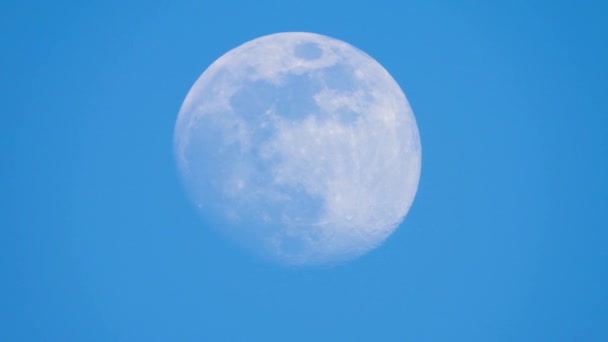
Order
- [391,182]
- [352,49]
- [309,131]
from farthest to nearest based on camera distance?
[352,49]
[391,182]
[309,131]

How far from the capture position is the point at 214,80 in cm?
1051

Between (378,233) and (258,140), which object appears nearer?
(258,140)

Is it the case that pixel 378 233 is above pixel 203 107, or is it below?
below

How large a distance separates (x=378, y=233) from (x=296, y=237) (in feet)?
5.39

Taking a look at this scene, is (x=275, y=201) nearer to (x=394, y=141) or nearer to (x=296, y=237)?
(x=296, y=237)

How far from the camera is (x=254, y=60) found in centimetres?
1026

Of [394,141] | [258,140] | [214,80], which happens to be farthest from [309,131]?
[214,80]

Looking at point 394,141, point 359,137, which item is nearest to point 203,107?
point 359,137

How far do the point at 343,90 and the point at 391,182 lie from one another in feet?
6.44

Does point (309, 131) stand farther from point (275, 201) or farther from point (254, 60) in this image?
point (254, 60)

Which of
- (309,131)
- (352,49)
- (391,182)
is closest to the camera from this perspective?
(309,131)

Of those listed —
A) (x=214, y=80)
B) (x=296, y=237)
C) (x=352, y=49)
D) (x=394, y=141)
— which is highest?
(x=352, y=49)

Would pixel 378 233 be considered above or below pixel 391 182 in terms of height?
below

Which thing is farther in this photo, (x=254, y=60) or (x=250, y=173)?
(x=254, y=60)
